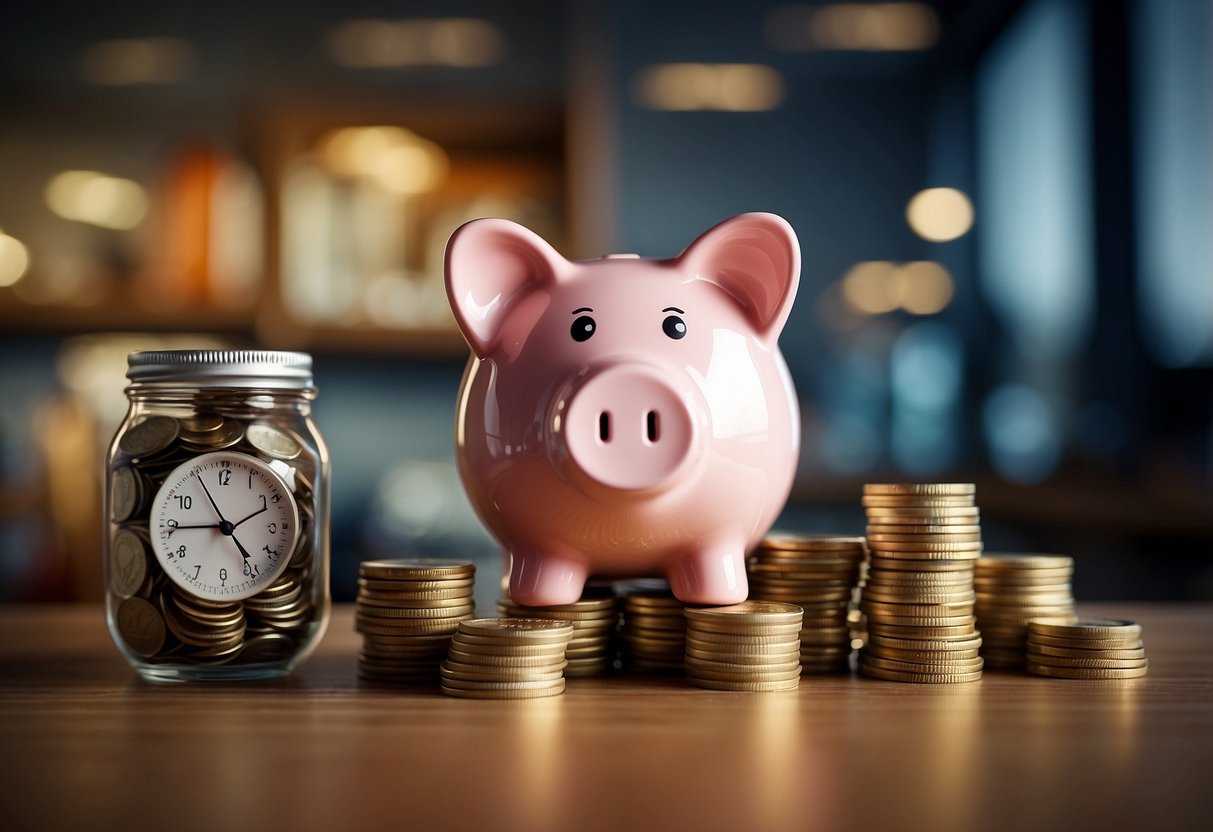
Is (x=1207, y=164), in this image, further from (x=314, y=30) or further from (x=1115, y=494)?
(x=314, y=30)

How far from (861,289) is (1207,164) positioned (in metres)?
1.21

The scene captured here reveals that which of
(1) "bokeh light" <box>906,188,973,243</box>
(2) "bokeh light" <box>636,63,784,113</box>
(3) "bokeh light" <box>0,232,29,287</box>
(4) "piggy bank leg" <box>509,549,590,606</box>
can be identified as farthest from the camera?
(1) "bokeh light" <box>906,188,973,243</box>

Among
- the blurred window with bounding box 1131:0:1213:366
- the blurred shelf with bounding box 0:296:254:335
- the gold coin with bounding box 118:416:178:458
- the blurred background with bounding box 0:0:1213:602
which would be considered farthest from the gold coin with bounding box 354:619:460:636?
the blurred window with bounding box 1131:0:1213:366

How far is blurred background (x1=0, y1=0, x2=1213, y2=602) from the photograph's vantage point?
2.89 meters

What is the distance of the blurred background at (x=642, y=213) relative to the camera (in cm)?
289

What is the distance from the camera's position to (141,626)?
33.4 inches

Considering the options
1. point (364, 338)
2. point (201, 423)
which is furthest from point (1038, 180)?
point (201, 423)

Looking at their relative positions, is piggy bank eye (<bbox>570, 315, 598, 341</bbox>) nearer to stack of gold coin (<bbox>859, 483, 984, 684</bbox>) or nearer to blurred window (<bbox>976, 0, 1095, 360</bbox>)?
stack of gold coin (<bbox>859, 483, 984, 684</bbox>)

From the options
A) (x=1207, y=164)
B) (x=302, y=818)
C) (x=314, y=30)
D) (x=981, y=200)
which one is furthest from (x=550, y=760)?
(x=981, y=200)

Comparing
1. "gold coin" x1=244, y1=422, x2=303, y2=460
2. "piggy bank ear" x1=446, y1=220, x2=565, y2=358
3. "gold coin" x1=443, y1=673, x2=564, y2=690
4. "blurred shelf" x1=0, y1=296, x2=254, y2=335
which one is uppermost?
"blurred shelf" x1=0, y1=296, x2=254, y2=335

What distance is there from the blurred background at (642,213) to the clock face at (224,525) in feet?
6.30

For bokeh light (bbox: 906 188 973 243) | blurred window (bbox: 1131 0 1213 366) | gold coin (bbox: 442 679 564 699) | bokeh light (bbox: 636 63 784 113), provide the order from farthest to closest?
bokeh light (bbox: 906 188 973 243)
bokeh light (bbox: 636 63 784 113)
blurred window (bbox: 1131 0 1213 366)
gold coin (bbox: 442 679 564 699)

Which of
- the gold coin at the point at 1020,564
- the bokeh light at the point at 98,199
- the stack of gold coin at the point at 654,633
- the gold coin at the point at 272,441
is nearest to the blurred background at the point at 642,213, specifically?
the bokeh light at the point at 98,199

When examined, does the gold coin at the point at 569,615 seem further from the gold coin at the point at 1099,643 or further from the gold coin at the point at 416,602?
the gold coin at the point at 1099,643
